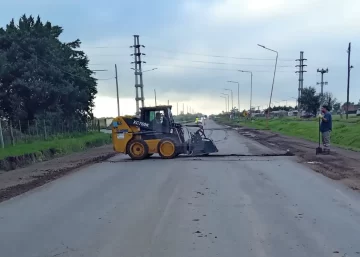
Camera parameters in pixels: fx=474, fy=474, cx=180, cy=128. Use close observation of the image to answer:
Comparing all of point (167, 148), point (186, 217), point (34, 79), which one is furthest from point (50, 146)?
point (186, 217)

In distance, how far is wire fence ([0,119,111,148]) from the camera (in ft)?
92.6

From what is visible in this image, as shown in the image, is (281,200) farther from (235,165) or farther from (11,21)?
(11,21)

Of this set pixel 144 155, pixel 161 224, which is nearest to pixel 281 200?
pixel 161 224

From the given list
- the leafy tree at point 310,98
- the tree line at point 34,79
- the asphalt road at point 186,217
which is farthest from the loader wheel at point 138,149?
the leafy tree at point 310,98

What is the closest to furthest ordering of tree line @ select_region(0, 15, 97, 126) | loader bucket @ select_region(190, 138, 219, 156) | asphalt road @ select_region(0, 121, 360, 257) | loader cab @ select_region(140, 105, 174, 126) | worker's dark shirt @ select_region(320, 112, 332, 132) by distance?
asphalt road @ select_region(0, 121, 360, 257) < worker's dark shirt @ select_region(320, 112, 332, 132) < loader bucket @ select_region(190, 138, 219, 156) < loader cab @ select_region(140, 105, 174, 126) < tree line @ select_region(0, 15, 97, 126)

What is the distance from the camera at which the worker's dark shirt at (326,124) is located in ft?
69.6

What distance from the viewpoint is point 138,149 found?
75.4 ft

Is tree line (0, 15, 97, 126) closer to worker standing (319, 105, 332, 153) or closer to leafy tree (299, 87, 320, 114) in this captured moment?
worker standing (319, 105, 332, 153)

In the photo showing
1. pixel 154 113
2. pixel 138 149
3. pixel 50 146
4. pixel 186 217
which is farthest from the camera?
pixel 50 146

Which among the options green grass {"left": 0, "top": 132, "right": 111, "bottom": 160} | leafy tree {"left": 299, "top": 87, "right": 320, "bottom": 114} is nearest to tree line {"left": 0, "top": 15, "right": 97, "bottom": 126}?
green grass {"left": 0, "top": 132, "right": 111, "bottom": 160}

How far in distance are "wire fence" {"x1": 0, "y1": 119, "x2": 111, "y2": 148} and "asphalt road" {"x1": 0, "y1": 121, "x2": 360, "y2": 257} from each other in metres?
14.7

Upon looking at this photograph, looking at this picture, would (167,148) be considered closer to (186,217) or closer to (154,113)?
(154,113)

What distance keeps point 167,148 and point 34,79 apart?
25308 mm

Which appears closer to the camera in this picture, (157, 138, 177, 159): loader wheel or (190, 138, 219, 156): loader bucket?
(157, 138, 177, 159): loader wheel
